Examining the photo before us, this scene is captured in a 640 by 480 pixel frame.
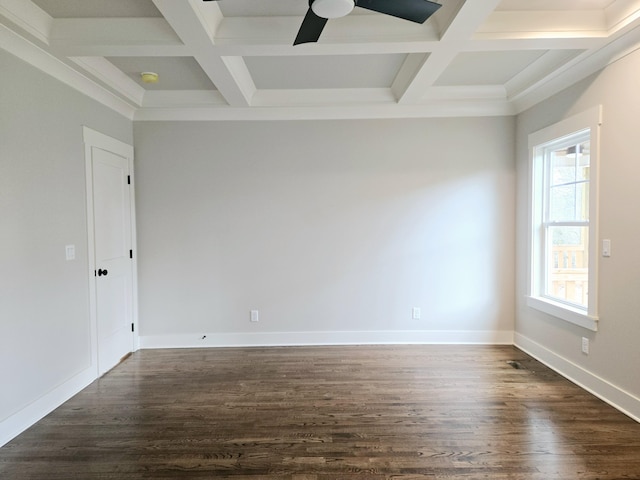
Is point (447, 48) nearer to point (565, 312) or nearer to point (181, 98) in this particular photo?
point (565, 312)

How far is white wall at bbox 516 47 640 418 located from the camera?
2.43 meters

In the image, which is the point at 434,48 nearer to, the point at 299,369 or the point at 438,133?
the point at 438,133

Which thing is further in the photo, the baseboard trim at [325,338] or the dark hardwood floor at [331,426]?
the baseboard trim at [325,338]

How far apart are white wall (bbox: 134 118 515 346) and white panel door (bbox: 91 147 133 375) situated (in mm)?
211

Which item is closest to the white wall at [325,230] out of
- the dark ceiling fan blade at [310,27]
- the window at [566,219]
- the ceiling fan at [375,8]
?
the window at [566,219]

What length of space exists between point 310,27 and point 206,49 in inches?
35.2

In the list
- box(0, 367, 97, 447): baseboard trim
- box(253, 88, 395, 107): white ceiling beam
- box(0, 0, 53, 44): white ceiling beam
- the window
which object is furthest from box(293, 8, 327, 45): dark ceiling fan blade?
box(0, 367, 97, 447): baseboard trim

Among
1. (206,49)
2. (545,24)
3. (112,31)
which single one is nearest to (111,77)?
(112,31)

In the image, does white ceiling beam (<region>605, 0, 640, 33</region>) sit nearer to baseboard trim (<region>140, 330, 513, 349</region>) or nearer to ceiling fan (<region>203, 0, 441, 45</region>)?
ceiling fan (<region>203, 0, 441, 45</region>)

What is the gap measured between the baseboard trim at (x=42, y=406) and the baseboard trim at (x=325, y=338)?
3.11ft

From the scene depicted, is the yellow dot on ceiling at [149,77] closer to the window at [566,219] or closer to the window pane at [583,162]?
the window at [566,219]

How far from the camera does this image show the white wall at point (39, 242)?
226 cm

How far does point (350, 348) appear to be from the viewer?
385 centimetres

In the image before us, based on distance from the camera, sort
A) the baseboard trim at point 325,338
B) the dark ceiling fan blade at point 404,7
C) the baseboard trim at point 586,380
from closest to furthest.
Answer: the dark ceiling fan blade at point 404,7 < the baseboard trim at point 586,380 < the baseboard trim at point 325,338
